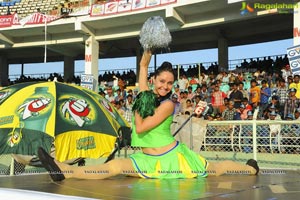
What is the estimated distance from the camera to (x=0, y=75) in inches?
1217

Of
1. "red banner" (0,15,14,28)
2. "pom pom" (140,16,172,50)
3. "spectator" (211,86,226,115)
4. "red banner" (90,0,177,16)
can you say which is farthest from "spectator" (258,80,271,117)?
"red banner" (0,15,14,28)

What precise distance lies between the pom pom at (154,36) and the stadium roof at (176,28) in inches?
538

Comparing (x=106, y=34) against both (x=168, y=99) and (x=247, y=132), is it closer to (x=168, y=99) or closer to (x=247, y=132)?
(x=247, y=132)

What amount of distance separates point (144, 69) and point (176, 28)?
16206 millimetres

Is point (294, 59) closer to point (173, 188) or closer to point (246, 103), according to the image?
point (246, 103)

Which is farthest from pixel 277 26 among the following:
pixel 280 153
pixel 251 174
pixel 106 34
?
pixel 251 174

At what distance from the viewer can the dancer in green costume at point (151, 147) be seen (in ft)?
13.3

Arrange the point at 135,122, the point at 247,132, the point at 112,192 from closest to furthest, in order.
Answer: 1. the point at 112,192
2. the point at 135,122
3. the point at 247,132

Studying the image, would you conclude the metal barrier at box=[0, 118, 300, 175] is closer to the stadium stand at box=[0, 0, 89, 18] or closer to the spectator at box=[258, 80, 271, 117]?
the spectator at box=[258, 80, 271, 117]

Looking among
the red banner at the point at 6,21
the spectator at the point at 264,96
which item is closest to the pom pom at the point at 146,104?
the spectator at the point at 264,96

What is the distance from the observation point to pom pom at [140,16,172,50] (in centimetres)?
389

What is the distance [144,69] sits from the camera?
4.20 meters

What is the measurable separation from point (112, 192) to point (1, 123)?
8.34 feet

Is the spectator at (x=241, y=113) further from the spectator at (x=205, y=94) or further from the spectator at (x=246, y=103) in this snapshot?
the spectator at (x=205, y=94)
